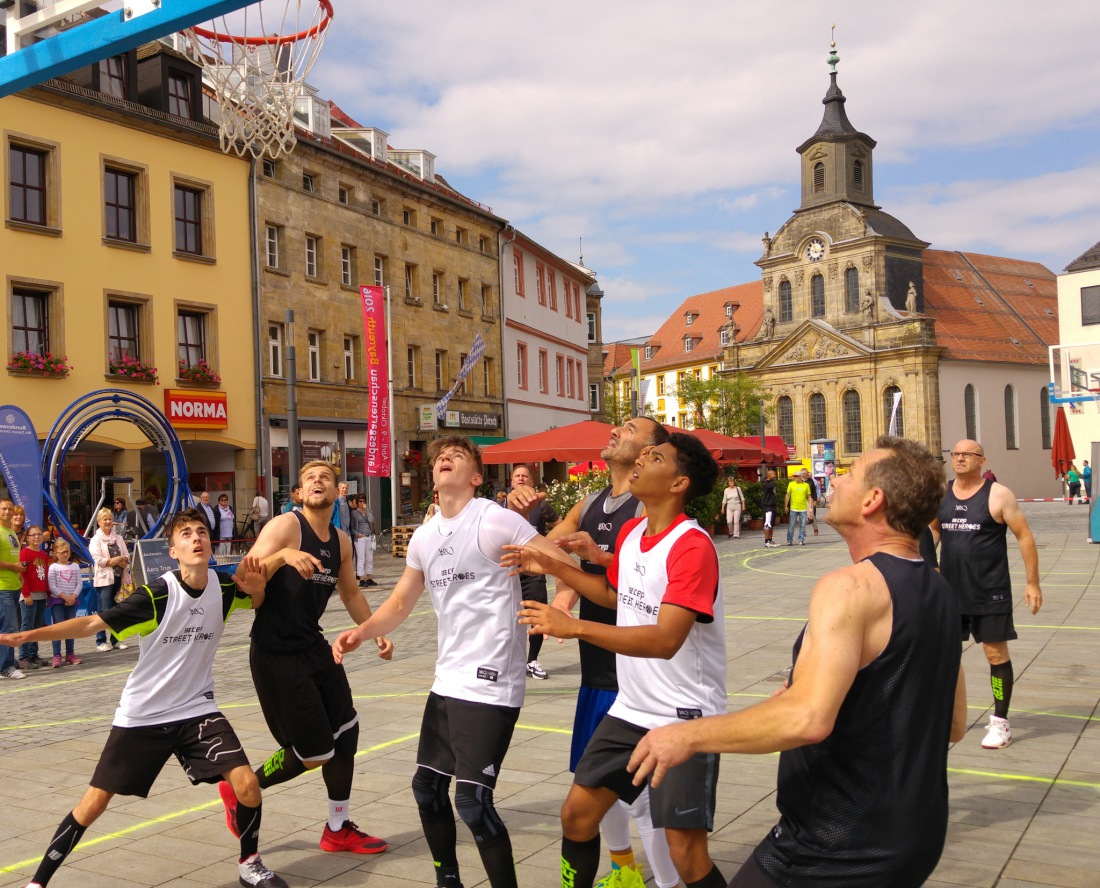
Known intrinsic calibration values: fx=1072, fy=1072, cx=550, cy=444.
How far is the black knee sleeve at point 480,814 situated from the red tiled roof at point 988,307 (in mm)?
75410

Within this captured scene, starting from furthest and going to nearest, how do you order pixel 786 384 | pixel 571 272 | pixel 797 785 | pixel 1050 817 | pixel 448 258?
pixel 786 384, pixel 571 272, pixel 448 258, pixel 1050 817, pixel 797 785

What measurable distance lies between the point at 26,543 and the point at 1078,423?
174 feet

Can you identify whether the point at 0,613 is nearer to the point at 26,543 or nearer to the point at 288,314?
the point at 26,543

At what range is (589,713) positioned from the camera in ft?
15.5

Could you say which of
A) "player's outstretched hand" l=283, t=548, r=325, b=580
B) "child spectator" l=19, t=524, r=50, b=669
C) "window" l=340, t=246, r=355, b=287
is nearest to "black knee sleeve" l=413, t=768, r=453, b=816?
"player's outstretched hand" l=283, t=548, r=325, b=580

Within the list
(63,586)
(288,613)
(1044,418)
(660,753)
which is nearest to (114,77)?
(63,586)

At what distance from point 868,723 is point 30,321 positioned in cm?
2563

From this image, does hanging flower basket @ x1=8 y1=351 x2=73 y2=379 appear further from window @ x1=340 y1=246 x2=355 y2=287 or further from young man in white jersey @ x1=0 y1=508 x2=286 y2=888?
young man in white jersey @ x1=0 y1=508 x2=286 y2=888

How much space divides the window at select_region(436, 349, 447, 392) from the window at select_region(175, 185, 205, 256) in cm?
1126

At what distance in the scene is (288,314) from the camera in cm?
2403

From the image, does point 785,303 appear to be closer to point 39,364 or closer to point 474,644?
point 39,364

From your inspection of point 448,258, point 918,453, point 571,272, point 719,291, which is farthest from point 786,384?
point 918,453

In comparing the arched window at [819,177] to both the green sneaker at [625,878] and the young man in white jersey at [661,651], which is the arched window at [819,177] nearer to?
the young man in white jersey at [661,651]

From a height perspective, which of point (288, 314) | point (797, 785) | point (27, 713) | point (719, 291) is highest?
point (719, 291)
